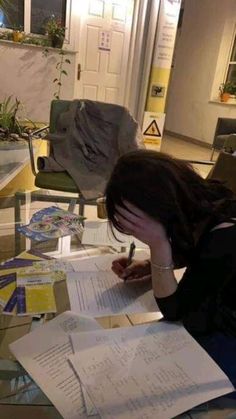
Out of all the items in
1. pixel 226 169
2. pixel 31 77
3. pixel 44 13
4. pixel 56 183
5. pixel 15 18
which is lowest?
pixel 56 183

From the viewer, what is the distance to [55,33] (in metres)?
3.81

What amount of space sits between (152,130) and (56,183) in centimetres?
213

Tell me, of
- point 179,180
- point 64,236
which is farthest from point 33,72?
point 179,180

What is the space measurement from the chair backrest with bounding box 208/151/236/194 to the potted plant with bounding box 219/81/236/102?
4012mm

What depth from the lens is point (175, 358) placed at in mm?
636

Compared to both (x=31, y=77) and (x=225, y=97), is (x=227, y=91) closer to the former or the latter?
(x=225, y=97)

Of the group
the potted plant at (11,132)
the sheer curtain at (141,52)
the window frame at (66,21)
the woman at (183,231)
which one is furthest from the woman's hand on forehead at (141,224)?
the window frame at (66,21)

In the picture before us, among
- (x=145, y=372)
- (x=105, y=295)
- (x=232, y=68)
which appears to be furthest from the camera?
(x=232, y=68)

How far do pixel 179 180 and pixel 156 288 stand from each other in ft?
0.76

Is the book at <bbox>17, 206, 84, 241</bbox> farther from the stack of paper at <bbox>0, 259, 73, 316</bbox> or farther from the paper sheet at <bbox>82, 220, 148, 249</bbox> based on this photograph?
the stack of paper at <bbox>0, 259, 73, 316</bbox>

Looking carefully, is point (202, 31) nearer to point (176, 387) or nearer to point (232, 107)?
point (232, 107)

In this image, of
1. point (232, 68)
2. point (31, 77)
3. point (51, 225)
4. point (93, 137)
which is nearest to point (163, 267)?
point (51, 225)

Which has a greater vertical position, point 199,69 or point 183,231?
point 199,69

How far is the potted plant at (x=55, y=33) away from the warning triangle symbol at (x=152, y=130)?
1.38 metres
